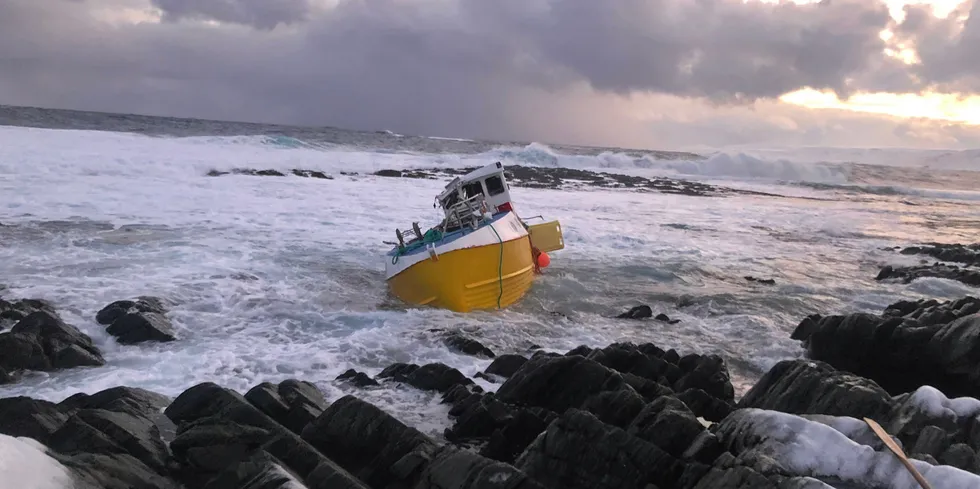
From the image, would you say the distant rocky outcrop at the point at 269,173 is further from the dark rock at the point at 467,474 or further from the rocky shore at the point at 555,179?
the dark rock at the point at 467,474

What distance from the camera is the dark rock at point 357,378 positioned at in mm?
9289

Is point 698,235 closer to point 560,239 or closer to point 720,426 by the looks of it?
point 560,239

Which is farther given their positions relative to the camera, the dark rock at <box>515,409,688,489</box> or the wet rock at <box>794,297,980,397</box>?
the wet rock at <box>794,297,980,397</box>

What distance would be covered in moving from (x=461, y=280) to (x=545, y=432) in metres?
8.03

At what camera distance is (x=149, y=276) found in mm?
14625

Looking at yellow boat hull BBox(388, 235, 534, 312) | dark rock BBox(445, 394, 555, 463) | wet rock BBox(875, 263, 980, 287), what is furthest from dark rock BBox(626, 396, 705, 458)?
wet rock BBox(875, 263, 980, 287)

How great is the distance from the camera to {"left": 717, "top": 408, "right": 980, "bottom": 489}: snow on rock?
15.4 feet

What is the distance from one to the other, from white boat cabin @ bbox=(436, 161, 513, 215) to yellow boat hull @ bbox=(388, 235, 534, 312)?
2694 mm

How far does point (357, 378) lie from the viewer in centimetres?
937

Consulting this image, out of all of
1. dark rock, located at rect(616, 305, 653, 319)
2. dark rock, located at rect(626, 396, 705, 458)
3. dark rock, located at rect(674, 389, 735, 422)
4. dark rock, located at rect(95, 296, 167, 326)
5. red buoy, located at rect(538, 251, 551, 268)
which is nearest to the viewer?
dark rock, located at rect(626, 396, 705, 458)

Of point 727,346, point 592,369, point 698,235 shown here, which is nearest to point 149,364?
point 592,369

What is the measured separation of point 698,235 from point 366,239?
13.4 m

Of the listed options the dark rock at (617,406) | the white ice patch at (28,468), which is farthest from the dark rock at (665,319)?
the white ice patch at (28,468)

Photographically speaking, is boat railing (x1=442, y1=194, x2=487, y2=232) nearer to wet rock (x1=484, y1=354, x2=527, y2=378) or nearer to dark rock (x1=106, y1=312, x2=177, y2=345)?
wet rock (x1=484, y1=354, x2=527, y2=378)
